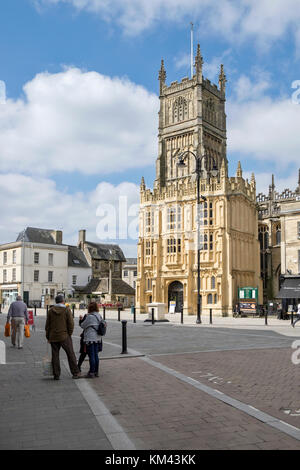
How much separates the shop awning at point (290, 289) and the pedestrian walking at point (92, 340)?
25.7 metres

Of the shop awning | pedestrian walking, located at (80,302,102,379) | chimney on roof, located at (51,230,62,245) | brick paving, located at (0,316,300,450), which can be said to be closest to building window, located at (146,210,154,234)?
the shop awning

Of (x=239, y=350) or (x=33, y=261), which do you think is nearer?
(x=239, y=350)

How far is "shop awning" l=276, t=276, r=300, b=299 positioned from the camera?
3197 cm

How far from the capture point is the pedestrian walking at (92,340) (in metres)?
8.55

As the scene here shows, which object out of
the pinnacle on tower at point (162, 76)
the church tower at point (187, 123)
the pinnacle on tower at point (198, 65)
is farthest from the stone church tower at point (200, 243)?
the pinnacle on tower at point (162, 76)

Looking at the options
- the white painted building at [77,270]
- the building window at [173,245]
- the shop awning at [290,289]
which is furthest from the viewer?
the white painted building at [77,270]

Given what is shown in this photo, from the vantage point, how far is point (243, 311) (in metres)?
38.2

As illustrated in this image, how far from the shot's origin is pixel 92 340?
28.2 feet

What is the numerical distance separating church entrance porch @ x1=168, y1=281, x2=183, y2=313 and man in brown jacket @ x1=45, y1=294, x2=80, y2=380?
39890 millimetres

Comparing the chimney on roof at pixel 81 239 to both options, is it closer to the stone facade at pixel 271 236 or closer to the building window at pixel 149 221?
the building window at pixel 149 221

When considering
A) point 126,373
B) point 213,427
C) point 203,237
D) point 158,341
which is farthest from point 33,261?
point 213,427

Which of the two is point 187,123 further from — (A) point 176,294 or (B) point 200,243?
(A) point 176,294
